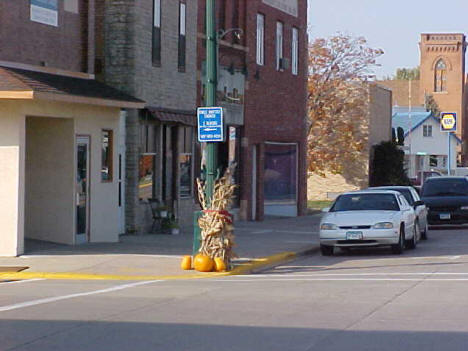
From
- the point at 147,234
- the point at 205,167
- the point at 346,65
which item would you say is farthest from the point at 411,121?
the point at 205,167

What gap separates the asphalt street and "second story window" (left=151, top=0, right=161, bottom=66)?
9940 millimetres

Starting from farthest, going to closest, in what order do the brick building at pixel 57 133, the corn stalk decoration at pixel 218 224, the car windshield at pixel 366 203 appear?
the car windshield at pixel 366 203 → the brick building at pixel 57 133 → the corn stalk decoration at pixel 218 224

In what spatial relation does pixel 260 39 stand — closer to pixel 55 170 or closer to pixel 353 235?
pixel 55 170

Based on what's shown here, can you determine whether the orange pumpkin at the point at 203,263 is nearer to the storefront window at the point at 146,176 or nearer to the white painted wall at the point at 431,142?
the storefront window at the point at 146,176

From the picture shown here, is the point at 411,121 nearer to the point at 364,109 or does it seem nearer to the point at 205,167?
the point at 364,109

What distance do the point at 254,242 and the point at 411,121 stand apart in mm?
59299

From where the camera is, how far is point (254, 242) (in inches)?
982

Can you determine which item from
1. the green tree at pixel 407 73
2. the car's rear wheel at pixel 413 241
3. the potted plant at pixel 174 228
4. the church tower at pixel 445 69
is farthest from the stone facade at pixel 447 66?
the car's rear wheel at pixel 413 241

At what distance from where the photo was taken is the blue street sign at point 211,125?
18.8 meters

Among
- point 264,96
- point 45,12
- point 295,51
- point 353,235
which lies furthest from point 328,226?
point 295,51

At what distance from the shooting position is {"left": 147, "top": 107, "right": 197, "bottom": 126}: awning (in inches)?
1034

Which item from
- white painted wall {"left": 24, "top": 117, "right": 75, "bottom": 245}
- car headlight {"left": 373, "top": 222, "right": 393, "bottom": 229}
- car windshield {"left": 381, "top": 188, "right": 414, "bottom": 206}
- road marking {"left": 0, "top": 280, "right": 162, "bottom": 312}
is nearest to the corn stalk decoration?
road marking {"left": 0, "top": 280, "right": 162, "bottom": 312}

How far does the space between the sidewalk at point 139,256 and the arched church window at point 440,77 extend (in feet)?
269

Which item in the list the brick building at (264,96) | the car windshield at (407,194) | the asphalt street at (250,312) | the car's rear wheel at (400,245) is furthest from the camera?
the brick building at (264,96)
